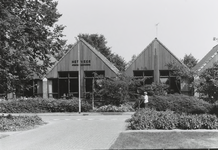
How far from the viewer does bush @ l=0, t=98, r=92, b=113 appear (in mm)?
26475

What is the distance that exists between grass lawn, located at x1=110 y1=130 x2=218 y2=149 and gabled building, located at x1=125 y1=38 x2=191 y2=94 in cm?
1938

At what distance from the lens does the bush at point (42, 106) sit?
2648cm

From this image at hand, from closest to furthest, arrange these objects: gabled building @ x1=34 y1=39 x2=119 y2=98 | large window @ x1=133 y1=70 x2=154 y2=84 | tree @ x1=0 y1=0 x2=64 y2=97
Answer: tree @ x1=0 y1=0 x2=64 y2=97, large window @ x1=133 y1=70 x2=154 y2=84, gabled building @ x1=34 y1=39 x2=119 y2=98

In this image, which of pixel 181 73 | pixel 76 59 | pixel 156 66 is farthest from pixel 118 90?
pixel 76 59

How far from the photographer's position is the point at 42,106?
26859 mm

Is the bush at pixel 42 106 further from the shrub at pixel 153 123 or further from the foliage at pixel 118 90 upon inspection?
the shrub at pixel 153 123

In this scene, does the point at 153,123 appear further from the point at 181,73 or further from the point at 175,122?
the point at 181,73

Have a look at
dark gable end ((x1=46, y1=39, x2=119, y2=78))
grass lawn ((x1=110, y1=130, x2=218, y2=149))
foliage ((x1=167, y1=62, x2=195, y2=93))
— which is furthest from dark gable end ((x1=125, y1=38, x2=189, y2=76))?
grass lawn ((x1=110, y1=130, x2=218, y2=149))

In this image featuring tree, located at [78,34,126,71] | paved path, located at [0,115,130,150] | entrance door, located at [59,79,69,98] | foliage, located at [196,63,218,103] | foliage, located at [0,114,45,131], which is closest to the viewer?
paved path, located at [0,115,130,150]

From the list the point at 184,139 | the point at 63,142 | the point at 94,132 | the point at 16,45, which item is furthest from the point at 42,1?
the point at 184,139

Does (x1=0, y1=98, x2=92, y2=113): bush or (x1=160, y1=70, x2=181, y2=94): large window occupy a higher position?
(x1=160, y1=70, x2=181, y2=94): large window

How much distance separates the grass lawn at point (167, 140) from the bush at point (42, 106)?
14.8 meters

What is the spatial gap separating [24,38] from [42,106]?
1148cm

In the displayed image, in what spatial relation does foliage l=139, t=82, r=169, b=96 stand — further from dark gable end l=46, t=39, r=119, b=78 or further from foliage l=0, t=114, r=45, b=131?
foliage l=0, t=114, r=45, b=131
